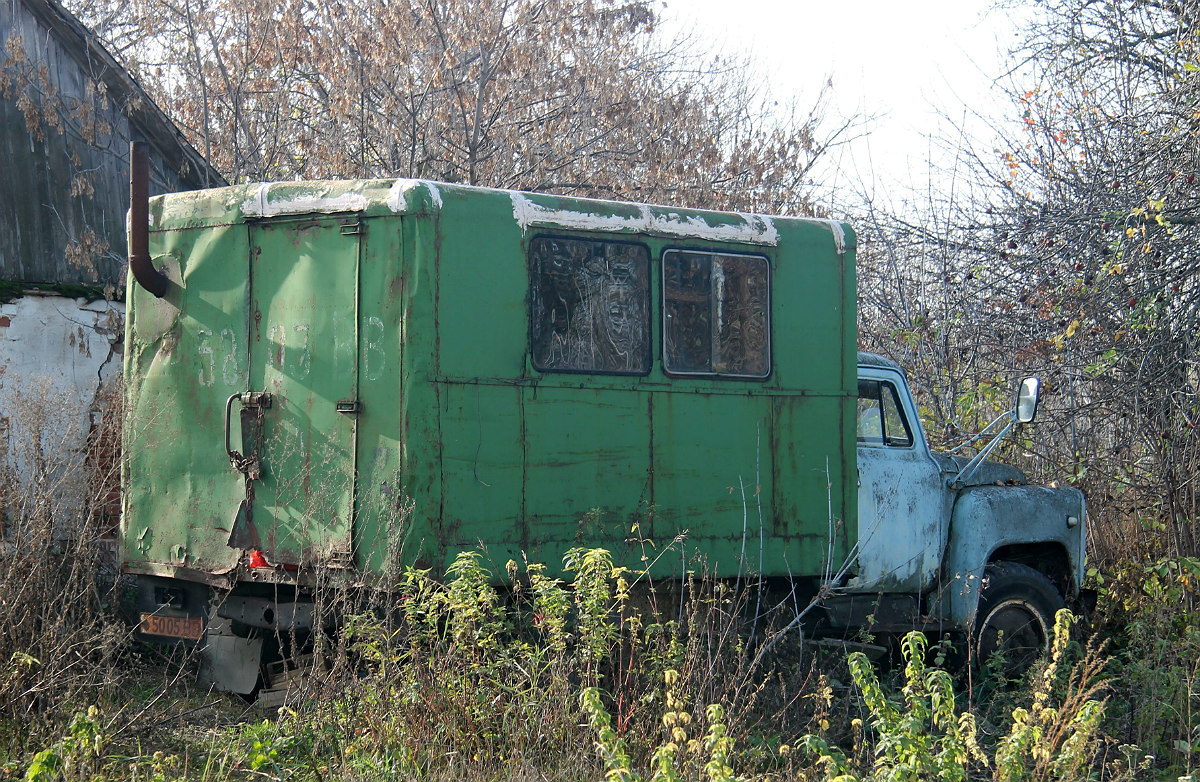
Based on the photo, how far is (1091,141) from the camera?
428 inches

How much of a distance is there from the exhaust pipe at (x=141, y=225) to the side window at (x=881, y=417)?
4.30 m

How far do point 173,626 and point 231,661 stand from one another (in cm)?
35

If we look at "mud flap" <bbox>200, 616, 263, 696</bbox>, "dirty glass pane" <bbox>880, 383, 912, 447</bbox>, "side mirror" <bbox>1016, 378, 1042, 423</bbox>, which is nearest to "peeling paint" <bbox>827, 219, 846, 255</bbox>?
"dirty glass pane" <bbox>880, 383, 912, 447</bbox>

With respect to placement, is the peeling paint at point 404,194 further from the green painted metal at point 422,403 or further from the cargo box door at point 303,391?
the cargo box door at point 303,391

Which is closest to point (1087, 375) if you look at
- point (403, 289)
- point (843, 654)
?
point (843, 654)

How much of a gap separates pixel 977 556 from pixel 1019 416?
37.6 inches

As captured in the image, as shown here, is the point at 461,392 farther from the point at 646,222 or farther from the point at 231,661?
the point at 231,661

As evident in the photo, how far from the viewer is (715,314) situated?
247 inches

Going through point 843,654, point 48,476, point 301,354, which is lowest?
point 843,654

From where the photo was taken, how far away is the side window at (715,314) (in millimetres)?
6141

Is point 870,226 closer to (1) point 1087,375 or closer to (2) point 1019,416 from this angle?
(1) point 1087,375

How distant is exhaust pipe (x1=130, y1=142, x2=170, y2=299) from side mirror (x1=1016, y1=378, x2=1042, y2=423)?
5.24 m

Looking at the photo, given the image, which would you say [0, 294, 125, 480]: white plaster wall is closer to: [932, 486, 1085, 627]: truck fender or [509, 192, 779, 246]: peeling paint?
[509, 192, 779, 246]: peeling paint

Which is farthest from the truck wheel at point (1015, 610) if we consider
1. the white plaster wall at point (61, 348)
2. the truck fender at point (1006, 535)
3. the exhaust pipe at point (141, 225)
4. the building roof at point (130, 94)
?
the building roof at point (130, 94)
